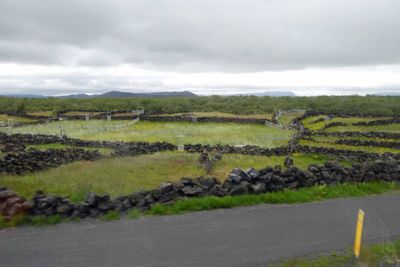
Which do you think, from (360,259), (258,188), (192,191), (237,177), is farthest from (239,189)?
(360,259)

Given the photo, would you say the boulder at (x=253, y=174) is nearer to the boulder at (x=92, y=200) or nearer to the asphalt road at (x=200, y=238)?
the asphalt road at (x=200, y=238)

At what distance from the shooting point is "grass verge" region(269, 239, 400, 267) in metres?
7.07

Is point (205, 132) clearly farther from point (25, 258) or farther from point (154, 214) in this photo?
point (25, 258)

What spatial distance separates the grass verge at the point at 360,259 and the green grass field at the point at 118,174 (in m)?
6.23

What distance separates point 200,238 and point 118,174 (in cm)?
881

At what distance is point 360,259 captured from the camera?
7.31 meters

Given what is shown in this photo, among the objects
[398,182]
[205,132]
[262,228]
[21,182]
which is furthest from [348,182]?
[205,132]

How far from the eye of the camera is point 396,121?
162ft

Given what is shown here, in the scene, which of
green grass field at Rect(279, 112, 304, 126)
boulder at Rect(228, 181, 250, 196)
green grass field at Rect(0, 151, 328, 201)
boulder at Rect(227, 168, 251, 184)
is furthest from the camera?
green grass field at Rect(279, 112, 304, 126)

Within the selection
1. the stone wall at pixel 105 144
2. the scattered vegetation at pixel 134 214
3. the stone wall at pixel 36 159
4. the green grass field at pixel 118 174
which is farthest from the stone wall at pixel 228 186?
the stone wall at pixel 105 144

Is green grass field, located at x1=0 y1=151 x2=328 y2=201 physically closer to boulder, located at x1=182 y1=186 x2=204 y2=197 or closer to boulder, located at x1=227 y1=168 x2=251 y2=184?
boulder, located at x1=182 y1=186 x2=204 y2=197

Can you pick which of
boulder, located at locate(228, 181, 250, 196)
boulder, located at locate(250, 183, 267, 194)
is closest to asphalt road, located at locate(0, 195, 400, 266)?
boulder, located at locate(228, 181, 250, 196)

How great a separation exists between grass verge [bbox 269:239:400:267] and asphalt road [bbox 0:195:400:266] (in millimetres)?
311

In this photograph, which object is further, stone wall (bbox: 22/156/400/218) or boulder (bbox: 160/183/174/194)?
Result: boulder (bbox: 160/183/174/194)
